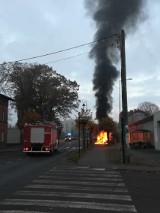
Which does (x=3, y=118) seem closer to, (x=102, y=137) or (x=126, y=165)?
(x=102, y=137)

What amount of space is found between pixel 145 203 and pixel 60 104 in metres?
66.7

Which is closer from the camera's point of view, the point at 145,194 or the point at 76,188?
the point at 145,194

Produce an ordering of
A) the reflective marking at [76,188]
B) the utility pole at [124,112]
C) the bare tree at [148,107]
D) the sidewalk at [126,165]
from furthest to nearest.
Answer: the bare tree at [148,107] → the utility pole at [124,112] → the sidewalk at [126,165] → the reflective marking at [76,188]

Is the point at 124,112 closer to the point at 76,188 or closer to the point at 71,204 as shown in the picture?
the point at 76,188

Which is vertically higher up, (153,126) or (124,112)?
(153,126)

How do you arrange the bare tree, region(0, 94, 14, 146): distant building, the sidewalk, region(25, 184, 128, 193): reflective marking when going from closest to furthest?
region(25, 184, 128, 193): reflective marking
the sidewalk
region(0, 94, 14, 146): distant building
the bare tree

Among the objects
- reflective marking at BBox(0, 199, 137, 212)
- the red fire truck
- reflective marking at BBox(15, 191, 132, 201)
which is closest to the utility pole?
the red fire truck

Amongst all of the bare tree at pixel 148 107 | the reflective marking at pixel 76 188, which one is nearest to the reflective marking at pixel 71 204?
the reflective marking at pixel 76 188

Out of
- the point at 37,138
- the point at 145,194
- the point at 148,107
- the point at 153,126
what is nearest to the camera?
the point at 145,194

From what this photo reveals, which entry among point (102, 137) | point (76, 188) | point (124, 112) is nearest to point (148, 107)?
point (102, 137)

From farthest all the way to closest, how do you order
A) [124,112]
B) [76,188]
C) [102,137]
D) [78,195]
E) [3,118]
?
[102,137]
[3,118]
[124,112]
[76,188]
[78,195]

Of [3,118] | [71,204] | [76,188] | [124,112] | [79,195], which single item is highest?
[3,118]

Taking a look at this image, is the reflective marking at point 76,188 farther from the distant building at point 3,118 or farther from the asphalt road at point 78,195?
the distant building at point 3,118

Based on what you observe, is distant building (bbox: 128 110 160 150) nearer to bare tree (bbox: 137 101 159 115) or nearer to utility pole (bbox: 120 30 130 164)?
utility pole (bbox: 120 30 130 164)
